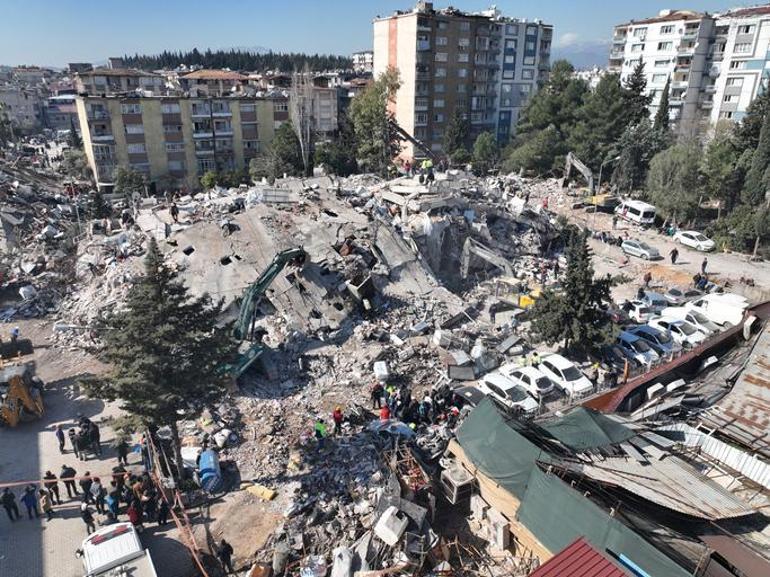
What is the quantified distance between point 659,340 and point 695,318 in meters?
3.07

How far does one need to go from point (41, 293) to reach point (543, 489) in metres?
23.4

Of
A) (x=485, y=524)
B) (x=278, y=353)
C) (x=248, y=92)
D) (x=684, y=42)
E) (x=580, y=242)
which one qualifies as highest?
(x=684, y=42)

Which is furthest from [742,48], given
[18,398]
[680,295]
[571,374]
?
[18,398]

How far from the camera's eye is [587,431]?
12633mm

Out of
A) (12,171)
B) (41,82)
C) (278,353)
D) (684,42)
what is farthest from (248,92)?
(41,82)

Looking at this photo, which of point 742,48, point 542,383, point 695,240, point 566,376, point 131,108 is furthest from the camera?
point 742,48

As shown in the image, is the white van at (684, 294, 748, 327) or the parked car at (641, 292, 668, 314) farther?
the parked car at (641, 292, 668, 314)

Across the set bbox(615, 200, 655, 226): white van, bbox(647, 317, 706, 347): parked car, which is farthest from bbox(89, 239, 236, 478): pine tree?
bbox(615, 200, 655, 226): white van

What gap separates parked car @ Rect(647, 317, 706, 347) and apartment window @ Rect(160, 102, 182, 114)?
41.5 meters

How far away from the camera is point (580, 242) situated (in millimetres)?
20188

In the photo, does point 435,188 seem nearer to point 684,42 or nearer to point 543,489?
point 543,489

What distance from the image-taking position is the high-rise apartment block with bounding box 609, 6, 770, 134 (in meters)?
49.0

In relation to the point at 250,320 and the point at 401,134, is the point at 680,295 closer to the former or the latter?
the point at 250,320

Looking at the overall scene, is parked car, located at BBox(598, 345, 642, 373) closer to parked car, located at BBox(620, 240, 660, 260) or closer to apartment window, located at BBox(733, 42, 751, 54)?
parked car, located at BBox(620, 240, 660, 260)
